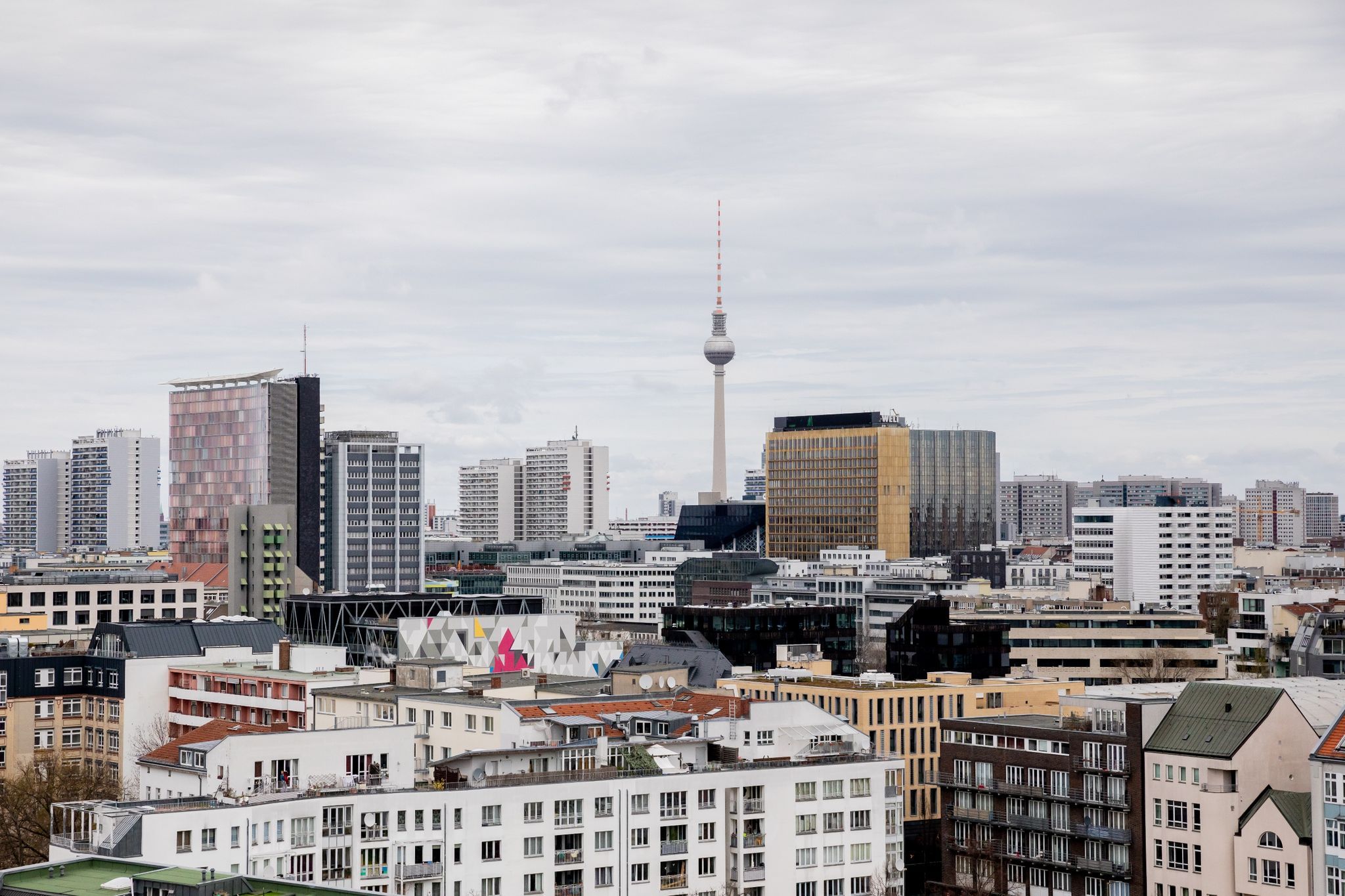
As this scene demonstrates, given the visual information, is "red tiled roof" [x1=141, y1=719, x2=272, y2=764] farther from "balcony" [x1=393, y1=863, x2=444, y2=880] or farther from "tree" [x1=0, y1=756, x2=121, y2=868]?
"balcony" [x1=393, y1=863, x2=444, y2=880]

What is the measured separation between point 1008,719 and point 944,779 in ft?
18.6

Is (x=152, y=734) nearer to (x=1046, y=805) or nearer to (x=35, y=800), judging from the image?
(x=35, y=800)

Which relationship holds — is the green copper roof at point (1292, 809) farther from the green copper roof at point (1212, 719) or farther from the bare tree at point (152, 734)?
the bare tree at point (152, 734)

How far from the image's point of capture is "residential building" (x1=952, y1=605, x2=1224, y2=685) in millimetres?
184750

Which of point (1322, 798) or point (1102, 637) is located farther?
point (1102, 637)

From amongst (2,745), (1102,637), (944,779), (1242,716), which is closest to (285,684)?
(2,745)

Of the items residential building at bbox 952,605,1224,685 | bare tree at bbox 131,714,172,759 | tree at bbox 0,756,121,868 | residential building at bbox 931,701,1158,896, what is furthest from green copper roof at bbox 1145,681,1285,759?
residential building at bbox 952,605,1224,685

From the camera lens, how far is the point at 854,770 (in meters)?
92.3

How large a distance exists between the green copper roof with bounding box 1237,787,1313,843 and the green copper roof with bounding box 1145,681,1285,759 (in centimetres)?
252

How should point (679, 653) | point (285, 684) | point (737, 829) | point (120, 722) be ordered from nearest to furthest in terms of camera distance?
point (737, 829)
point (285, 684)
point (120, 722)
point (679, 653)

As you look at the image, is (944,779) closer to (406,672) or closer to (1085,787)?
(1085,787)

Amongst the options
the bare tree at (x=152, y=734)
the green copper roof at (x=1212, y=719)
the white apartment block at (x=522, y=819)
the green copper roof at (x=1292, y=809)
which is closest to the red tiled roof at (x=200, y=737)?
the white apartment block at (x=522, y=819)

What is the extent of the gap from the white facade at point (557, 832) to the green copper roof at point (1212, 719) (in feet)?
48.8

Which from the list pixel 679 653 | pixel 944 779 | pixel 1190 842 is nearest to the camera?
pixel 1190 842
